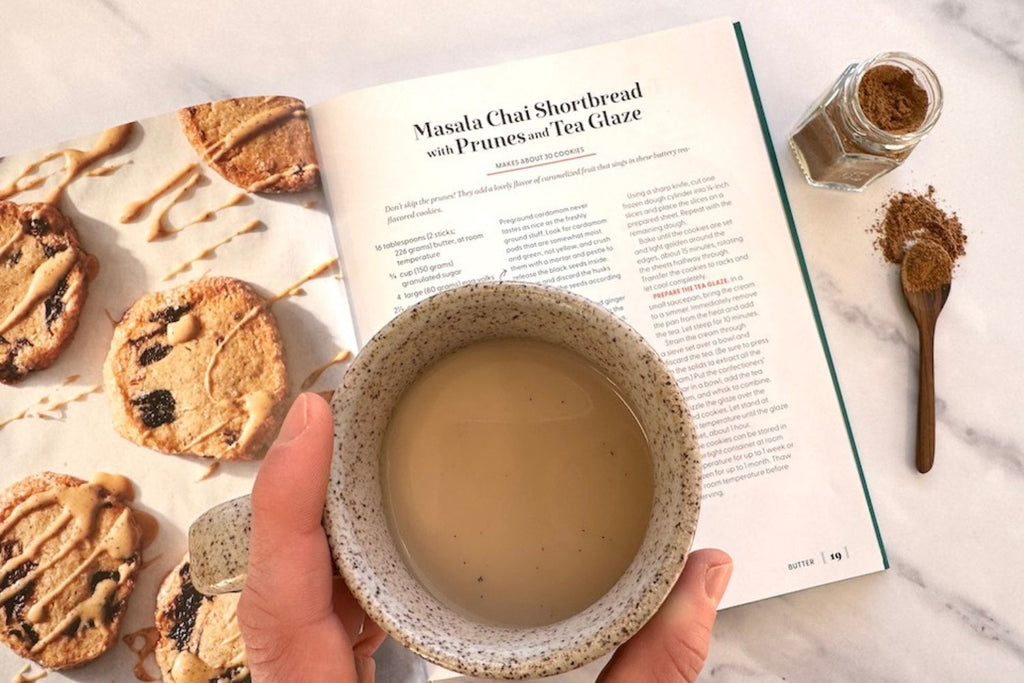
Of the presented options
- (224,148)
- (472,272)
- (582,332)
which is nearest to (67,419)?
(224,148)

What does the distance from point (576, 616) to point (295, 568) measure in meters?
0.19

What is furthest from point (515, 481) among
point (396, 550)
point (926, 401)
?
point (926, 401)

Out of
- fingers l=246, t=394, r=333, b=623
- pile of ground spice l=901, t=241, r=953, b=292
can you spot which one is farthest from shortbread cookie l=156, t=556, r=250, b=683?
pile of ground spice l=901, t=241, r=953, b=292

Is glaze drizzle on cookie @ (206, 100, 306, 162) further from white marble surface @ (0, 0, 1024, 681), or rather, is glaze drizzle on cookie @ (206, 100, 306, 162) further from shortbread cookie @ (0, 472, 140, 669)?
shortbread cookie @ (0, 472, 140, 669)

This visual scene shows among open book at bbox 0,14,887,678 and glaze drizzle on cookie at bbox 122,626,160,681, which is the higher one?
open book at bbox 0,14,887,678

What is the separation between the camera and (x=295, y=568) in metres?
0.49

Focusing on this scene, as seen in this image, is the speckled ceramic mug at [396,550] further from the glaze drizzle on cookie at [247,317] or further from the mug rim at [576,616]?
the glaze drizzle on cookie at [247,317]

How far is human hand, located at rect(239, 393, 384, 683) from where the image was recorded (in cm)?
48

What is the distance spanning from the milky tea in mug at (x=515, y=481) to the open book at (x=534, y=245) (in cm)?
18

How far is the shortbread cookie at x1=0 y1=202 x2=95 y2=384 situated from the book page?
0.27 m

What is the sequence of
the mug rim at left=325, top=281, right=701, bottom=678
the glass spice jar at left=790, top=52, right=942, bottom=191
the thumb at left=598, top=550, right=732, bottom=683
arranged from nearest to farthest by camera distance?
the mug rim at left=325, top=281, right=701, bottom=678 < the thumb at left=598, top=550, right=732, bottom=683 < the glass spice jar at left=790, top=52, right=942, bottom=191

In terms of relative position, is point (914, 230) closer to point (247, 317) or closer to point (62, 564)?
point (247, 317)

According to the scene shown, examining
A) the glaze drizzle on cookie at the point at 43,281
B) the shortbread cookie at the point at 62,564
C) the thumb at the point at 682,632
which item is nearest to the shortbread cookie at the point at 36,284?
the glaze drizzle on cookie at the point at 43,281

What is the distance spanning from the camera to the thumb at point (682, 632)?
526mm
